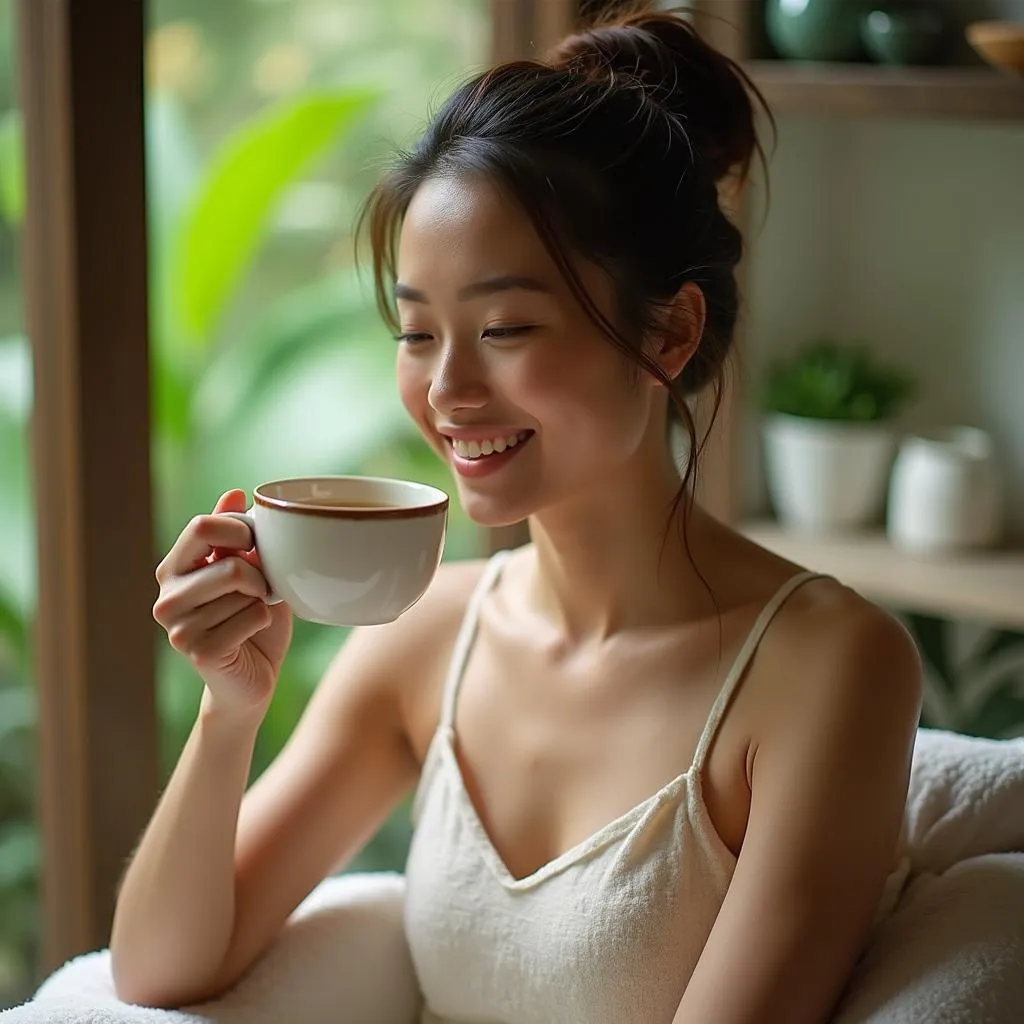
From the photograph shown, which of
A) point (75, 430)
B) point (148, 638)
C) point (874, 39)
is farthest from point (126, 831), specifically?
point (874, 39)

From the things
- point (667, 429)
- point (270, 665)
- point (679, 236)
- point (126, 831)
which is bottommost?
point (126, 831)

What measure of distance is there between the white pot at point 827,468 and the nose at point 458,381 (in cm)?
124

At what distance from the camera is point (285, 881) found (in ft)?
4.65

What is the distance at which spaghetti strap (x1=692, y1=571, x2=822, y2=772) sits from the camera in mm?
1259

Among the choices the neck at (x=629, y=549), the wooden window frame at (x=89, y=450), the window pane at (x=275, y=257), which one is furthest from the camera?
the window pane at (x=275, y=257)

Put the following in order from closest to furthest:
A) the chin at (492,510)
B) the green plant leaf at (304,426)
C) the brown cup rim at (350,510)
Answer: the brown cup rim at (350,510) < the chin at (492,510) < the green plant leaf at (304,426)

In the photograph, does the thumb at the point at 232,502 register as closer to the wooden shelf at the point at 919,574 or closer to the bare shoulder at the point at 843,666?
the bare shoulder at the point at 843,666

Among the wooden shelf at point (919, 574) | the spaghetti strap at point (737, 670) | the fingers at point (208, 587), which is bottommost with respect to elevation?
the wooden shelf at point (919, 574)

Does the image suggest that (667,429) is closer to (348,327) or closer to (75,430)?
(75,430)

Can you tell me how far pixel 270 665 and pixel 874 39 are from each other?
1.31 m

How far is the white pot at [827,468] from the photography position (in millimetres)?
2354

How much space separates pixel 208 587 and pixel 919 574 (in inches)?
52.8

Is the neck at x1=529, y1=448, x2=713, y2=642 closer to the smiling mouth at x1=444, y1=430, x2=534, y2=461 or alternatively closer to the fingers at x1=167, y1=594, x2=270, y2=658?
the smiling mouth at x1=444, y1=430, x2=534, y2=461

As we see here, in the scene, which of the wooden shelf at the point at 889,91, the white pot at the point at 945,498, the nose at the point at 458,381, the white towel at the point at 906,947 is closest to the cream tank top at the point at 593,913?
the white towel at the point at 906,947
